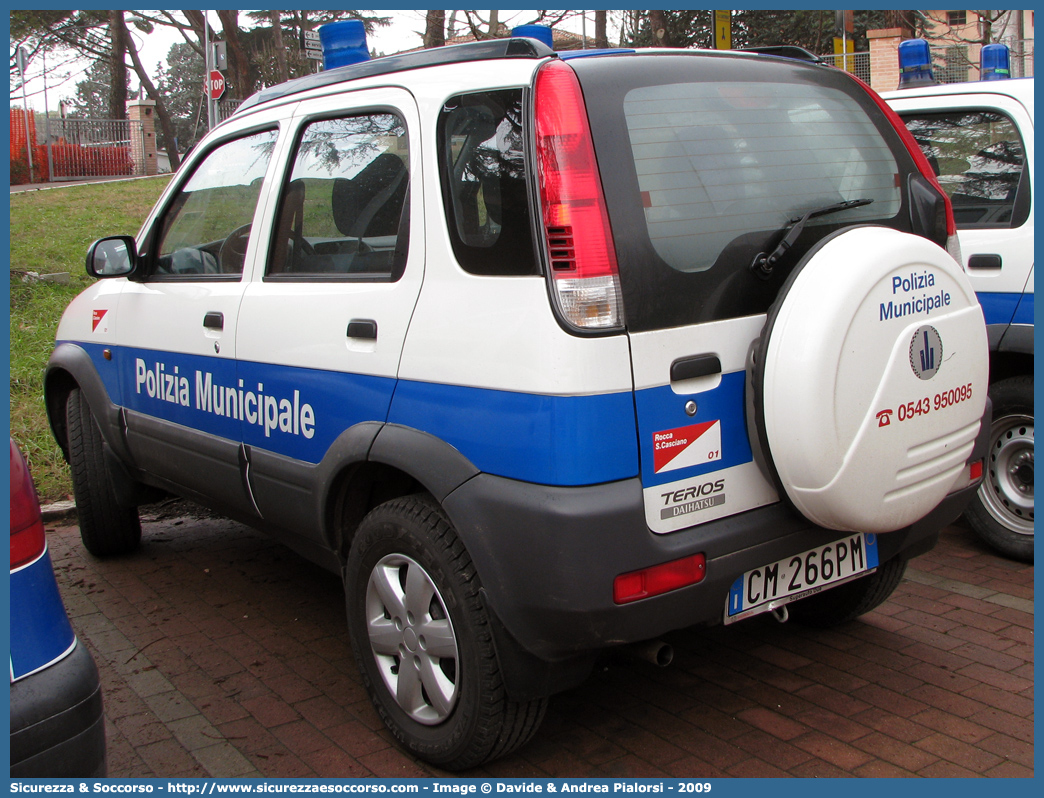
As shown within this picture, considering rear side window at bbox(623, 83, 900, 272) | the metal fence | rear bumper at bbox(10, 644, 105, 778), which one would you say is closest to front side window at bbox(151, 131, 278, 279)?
rear side window at bbox(623, 83, 900, 272)

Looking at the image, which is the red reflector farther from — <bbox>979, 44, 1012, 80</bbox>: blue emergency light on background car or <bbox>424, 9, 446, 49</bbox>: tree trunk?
<bbox>424, 9, 446, 49</bbox>: tree trunk

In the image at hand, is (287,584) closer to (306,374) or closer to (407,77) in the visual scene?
(306,374)

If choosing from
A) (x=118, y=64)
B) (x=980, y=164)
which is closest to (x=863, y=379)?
(x=980, y=164)

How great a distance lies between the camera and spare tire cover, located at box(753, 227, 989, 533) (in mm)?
2369

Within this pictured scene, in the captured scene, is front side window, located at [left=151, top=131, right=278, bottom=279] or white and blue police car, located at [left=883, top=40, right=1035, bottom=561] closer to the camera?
front side window, located at [left=151, top=131, right=278, bottom=279]

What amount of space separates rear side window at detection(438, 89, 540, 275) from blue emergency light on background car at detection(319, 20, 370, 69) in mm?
1159

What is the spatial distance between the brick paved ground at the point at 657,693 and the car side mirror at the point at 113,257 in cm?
145


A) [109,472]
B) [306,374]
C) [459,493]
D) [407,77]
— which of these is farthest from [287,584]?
[407,77]

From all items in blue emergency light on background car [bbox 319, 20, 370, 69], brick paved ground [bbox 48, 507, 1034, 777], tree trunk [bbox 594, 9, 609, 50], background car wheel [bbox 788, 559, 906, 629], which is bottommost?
brick paved ground [bbox 48, 507, 1034, 777]

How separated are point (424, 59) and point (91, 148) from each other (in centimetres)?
2704

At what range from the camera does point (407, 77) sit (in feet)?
9.32

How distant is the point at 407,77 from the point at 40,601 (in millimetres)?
1737

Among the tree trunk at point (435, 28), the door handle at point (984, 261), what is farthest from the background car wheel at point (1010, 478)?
the tree trunk at point (435, 28)

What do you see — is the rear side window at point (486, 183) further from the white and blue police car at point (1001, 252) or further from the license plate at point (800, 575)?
the white and blue police car at point (1001, 252)
